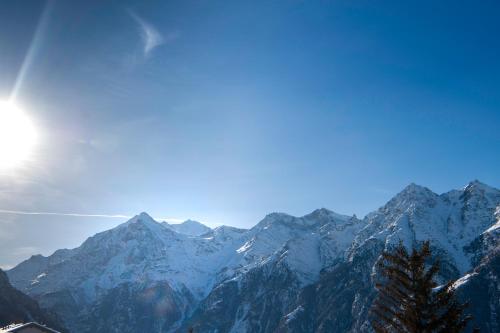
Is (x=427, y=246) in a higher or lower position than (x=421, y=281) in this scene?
higher

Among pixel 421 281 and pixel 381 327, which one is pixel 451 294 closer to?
→ pixel 421 281

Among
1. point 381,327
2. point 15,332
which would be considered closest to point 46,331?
point 15,332

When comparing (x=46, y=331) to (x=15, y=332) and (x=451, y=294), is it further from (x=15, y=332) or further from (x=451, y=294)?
(x=451, y=294)

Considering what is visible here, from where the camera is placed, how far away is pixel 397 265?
118ft

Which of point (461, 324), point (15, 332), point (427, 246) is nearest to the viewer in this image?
point (461, 324)

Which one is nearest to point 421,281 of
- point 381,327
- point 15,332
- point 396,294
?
point 396,294

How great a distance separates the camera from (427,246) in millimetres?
34781

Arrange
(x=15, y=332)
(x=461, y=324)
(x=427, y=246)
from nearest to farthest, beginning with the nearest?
(x=461, y=324) < (x=427, y=246) < (x=15, y=332)

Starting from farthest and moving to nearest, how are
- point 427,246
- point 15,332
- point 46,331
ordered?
point 46,331
point 15,332
point 427,246

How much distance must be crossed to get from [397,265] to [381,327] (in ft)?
14.9

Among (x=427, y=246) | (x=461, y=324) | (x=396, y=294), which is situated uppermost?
(x=427, y=246)

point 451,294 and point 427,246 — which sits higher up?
point 427,246

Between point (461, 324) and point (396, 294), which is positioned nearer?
point (461, 324)

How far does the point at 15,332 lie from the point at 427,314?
52560 millimetres
